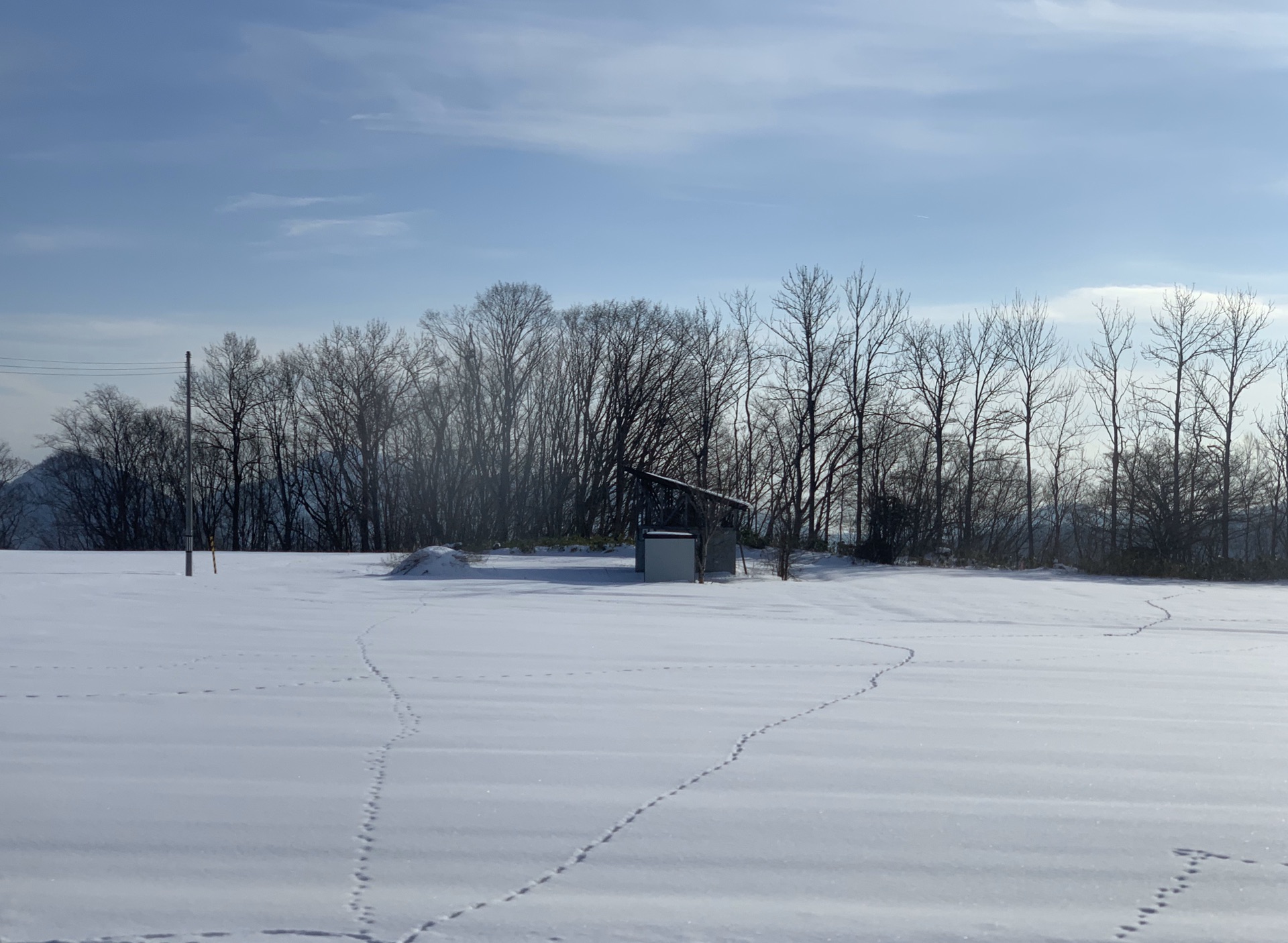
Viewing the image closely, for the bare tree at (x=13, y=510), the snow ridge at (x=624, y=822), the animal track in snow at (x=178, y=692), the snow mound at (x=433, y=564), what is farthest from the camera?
the bare tree at (x=13, y=510)

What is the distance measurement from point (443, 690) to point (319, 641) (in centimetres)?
247

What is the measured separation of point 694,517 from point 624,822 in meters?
18.5

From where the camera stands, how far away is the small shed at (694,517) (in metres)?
20.3

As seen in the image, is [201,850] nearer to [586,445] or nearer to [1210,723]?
[1210,723]

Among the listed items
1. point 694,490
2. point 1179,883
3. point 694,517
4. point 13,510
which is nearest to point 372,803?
point 1179,883

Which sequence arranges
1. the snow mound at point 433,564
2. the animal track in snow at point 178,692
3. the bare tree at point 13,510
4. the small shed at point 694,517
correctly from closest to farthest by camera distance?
the animal track in snow at point 178,692 → the snow mound at point 433,564 → the small shed at point 694,517 → the bare tree at point 13,510

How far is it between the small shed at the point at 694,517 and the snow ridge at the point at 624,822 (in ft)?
44.6

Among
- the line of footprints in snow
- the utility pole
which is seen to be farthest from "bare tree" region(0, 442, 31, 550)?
the line of footprints in snow

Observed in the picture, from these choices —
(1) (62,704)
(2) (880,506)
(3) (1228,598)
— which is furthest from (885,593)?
(1) (62,704)

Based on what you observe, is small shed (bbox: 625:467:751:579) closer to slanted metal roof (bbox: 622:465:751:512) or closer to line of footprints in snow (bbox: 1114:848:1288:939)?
slanted metal roof (bbox: 622:465:751:512)

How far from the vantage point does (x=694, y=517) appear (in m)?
21.7

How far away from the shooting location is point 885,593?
626 inches

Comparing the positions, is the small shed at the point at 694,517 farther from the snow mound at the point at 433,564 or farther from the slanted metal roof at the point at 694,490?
the snow mound at the point at 433,564

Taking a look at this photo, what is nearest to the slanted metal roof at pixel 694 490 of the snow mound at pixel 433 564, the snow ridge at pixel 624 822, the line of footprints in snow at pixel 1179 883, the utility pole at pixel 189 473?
the snow mound at pixel 433 564
